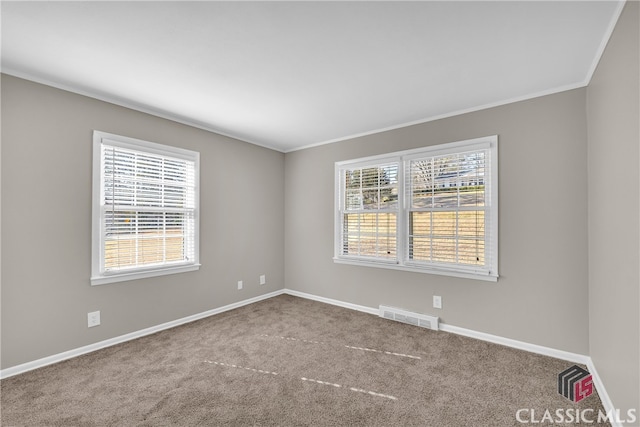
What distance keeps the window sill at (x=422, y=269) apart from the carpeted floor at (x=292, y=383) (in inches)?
25.9

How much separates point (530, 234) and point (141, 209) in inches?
157

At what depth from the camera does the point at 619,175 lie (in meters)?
1.75

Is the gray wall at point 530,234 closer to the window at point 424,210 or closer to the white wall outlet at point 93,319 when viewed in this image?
the window at point 424,210

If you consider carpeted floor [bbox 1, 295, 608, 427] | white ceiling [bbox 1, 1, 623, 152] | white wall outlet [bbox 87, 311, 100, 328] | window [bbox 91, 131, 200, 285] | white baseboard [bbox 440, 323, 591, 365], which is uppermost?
white ceiling [bbox 1, 1, 623, 152]

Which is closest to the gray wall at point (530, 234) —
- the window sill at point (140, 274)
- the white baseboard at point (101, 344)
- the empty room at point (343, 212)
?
the empty room at point (343, 212)

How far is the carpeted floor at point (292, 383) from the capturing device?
1.85 metres

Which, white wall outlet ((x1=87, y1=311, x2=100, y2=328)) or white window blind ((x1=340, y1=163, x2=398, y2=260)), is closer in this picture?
white wall outlet ((x1=87, y1=311, x2=100, y2=328))

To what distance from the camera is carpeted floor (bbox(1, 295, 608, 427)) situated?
6.07 feet

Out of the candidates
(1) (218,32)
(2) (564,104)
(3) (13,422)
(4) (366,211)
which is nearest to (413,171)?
(4) (366,211)

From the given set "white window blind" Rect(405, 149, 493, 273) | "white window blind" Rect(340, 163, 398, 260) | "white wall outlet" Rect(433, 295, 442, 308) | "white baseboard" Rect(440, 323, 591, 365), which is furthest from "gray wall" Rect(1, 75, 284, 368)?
"white baseboard" Rect(440, 323, 591, 365)

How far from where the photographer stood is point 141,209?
10.2 ft

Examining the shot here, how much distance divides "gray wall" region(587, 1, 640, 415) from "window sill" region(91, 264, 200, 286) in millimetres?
3848

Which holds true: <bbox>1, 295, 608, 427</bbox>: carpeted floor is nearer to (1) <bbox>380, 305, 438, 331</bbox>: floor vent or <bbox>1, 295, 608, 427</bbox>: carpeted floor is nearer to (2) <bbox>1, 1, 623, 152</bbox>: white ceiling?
(1) <bbox>380, 305, 438, 331</bbox>: floor vent

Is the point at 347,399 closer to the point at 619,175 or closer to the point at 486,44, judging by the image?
the point at 619,175
